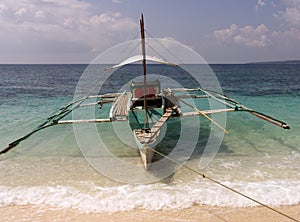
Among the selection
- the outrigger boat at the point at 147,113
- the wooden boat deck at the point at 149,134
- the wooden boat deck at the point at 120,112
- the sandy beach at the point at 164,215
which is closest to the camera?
the sandy beach at the point at 164,215

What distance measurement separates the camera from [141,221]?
15.6ft

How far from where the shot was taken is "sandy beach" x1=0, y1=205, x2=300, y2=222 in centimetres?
481

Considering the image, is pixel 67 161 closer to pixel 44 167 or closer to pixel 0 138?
pixel 44 167

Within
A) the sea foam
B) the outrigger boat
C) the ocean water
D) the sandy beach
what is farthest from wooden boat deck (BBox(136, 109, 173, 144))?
the sandy beach

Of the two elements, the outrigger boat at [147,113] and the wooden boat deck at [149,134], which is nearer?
the wooden boat deck at [149,134]

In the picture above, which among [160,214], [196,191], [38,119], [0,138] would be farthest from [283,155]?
[38,119]

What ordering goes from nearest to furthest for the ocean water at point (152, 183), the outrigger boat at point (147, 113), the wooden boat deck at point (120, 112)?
the ocean water at point (152, 183)
the outrigger boat at point (147, 113)
the wooden boat deck at point (120, 112)

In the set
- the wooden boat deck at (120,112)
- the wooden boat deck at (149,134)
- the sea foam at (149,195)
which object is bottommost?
the sea foam at (149,195)

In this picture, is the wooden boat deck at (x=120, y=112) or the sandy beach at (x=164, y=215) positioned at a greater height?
the wooden boat deck at (x=120, y=112)

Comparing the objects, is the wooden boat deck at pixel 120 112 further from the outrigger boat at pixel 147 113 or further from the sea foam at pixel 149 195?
the sea foam at pixel 149 195

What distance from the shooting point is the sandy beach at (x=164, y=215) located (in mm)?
4809

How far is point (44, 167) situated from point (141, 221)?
388 cm

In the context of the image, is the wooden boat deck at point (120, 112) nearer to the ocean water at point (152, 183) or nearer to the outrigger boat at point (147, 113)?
the outrigger boat at point (147, 113)

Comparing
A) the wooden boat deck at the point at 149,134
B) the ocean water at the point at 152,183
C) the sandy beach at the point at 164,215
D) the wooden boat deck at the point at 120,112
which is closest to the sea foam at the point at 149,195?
the ocean water at the point at 152,183
